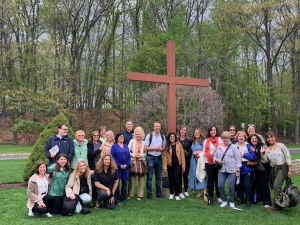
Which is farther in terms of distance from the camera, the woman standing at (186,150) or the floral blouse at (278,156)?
the woman standing at (186,150)

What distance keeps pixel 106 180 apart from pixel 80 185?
0.52m

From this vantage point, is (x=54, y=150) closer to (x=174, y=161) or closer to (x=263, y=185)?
(x=174, y=161)

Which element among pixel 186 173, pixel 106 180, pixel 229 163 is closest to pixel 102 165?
pixel 106 180

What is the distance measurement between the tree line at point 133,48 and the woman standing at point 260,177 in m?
17.1

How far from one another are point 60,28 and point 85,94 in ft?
24.6

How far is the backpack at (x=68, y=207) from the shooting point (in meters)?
4.91

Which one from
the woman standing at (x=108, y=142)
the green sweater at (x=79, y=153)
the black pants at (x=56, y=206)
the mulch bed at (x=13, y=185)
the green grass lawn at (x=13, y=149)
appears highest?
the woman standing at (x=108, y=142)

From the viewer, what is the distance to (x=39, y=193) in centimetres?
490

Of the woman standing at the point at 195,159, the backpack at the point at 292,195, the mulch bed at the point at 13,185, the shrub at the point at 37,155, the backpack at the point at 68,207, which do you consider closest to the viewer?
the backpack at the point at 68,207

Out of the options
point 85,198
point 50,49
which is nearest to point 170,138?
point 85,198

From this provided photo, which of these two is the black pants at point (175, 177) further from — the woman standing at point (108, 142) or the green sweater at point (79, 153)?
the green sweater at point (79, 153)

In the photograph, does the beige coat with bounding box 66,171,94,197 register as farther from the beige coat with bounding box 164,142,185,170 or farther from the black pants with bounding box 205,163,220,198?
the black pants with bounding box 205,163,220,198

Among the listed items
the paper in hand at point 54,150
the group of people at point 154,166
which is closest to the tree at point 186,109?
the group of people at point 154,166

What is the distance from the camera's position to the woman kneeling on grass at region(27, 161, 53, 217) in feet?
15.7
